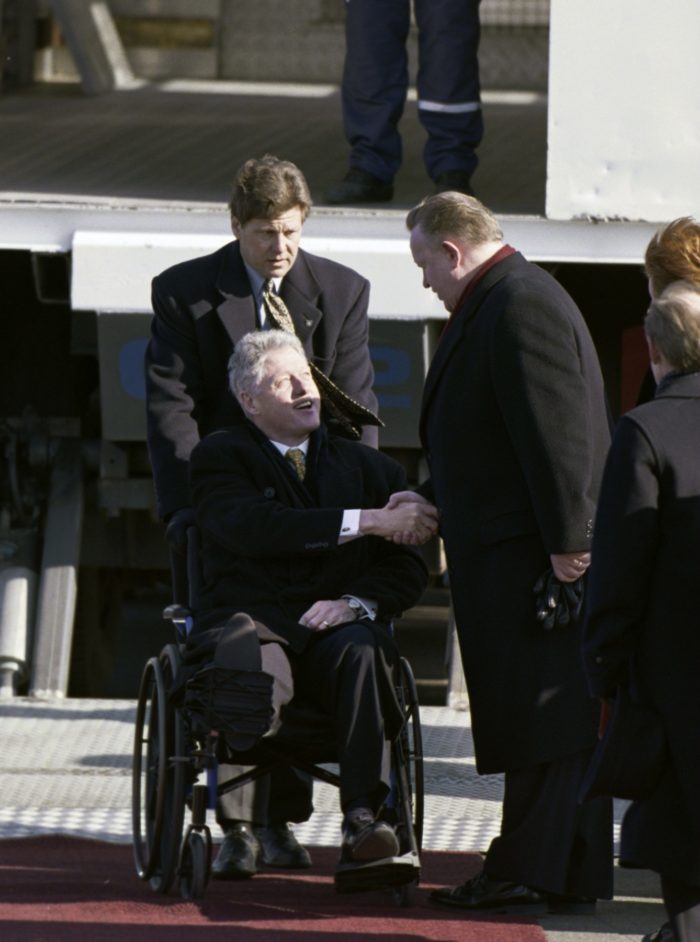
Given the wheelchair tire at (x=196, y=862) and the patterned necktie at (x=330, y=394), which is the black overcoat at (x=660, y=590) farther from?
the patterned necktie at (x=330, y=394)

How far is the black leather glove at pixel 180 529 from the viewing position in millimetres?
4863

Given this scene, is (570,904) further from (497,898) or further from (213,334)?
(213,334)

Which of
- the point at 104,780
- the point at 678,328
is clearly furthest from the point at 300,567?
the point at 104,780

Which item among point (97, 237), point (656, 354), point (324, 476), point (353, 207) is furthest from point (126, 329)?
point (656, 354)

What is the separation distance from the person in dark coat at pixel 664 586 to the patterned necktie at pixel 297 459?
125 centimetres

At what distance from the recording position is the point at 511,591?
443 cm

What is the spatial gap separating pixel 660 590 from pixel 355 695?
926 mm

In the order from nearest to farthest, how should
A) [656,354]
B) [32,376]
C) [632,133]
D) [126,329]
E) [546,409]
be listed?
[656,354]
[546,409]
[632,133]
[126,329]
[32,376]

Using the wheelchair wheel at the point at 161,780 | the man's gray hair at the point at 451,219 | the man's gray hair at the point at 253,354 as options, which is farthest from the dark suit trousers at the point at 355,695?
the man's gray hair at the point at 451,219

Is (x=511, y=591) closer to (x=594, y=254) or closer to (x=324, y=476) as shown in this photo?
(x=324, y=476)

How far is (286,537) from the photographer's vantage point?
461 centimetres

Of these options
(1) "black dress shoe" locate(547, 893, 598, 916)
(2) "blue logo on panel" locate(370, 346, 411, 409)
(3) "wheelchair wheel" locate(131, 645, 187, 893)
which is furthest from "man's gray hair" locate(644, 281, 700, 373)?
(2) "blue logo on panel" locate(370, 346, 411, 409)

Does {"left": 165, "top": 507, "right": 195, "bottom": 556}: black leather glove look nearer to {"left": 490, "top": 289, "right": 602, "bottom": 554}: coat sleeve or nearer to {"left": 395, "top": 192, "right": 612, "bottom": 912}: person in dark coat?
{"left": 395, "top": 192, "right": 612, "bottom": 912}: person in dark coat

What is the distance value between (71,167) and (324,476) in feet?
13.0
